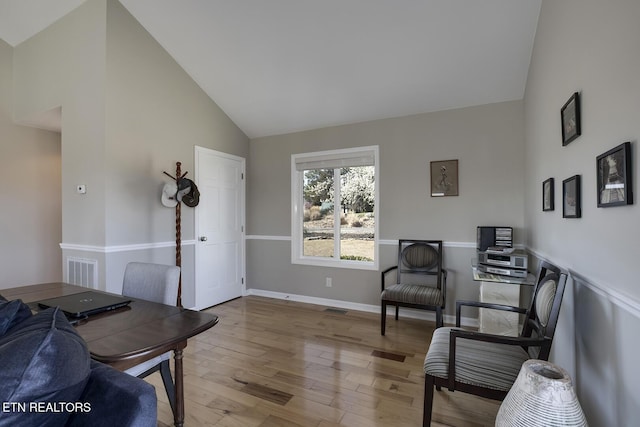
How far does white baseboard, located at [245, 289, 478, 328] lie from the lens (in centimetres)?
343

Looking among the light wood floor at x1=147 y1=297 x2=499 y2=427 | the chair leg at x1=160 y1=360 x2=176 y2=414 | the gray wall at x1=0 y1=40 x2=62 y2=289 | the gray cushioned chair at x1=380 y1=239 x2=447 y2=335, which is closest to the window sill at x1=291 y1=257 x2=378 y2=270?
the gray cushioned chair at x1=380 y1=239 x2=447 y2=335

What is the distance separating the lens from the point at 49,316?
35.2 inches

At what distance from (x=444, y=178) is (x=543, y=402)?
269 centimetres

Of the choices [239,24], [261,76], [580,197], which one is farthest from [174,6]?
[580,197]

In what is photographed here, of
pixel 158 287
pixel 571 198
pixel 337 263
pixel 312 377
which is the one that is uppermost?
pixel 571 198

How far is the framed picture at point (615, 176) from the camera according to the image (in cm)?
106

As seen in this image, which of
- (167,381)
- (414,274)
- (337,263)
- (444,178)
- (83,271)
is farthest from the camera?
(337,263)

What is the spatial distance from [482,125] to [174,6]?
326cm

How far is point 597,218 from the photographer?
1344mm

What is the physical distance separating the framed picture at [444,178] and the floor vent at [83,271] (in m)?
3.55

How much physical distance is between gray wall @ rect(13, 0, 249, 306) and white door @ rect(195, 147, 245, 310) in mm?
225

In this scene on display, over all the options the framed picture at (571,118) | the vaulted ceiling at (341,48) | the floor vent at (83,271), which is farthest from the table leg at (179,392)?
the vaulted ceiling at (341,48)

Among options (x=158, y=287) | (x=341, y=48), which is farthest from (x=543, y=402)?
(x=341, y=48)

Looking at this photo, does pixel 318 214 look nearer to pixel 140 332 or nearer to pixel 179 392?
pixel 179 392
